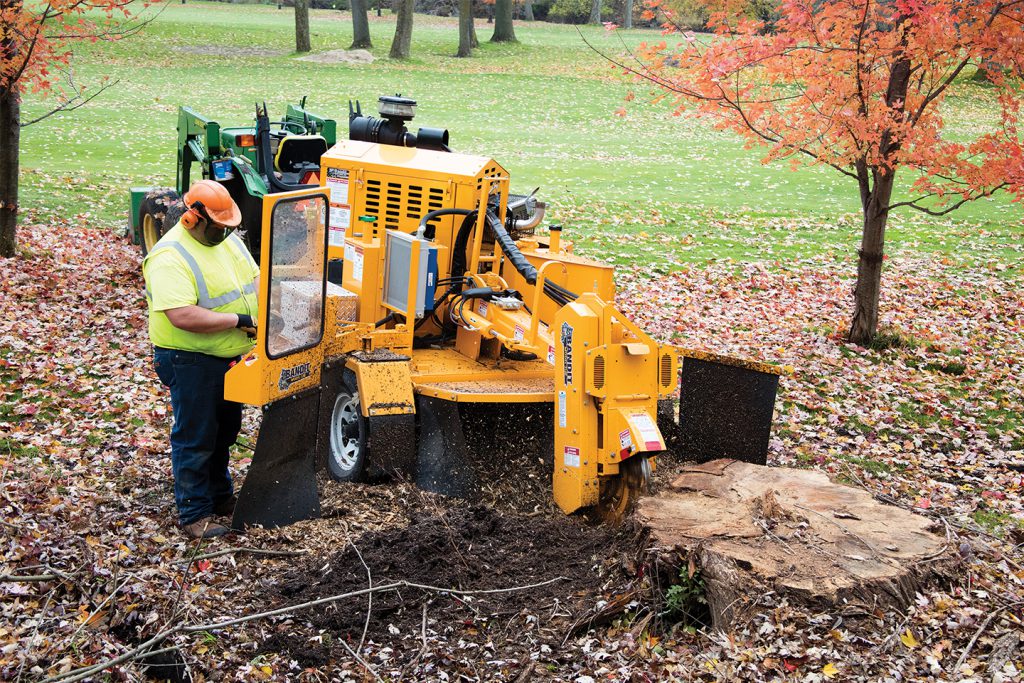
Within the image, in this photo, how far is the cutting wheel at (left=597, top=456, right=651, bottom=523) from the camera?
6070 mm

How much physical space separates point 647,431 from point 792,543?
3.24 feet

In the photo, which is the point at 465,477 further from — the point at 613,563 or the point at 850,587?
the point at 850,587

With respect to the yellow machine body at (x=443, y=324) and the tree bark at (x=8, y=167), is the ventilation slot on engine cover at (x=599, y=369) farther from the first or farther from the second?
the tree bark at (x=8, y=167)

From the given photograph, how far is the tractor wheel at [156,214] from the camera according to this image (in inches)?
471

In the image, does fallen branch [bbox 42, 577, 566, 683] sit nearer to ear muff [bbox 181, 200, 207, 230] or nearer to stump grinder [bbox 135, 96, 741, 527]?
stump grinder [bbox 135, 96, 741, 527]

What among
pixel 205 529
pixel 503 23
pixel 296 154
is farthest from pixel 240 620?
pixel 503 23

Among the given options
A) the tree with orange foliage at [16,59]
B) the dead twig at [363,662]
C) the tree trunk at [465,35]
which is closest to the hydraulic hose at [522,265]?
the dead twig at [363,662]

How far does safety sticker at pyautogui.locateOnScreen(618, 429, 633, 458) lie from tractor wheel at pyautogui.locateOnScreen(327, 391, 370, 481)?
69.6 inches

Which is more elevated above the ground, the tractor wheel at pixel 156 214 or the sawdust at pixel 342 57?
the sawdust at pixel 342 57

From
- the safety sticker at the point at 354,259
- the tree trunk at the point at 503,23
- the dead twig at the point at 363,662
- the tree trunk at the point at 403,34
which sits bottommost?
the dead twig at the point at 363,662

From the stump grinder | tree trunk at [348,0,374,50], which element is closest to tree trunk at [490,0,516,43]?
tree trunk at [348,0,374,50]

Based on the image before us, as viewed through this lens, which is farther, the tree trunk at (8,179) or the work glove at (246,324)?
the tree trunk at (8,179)

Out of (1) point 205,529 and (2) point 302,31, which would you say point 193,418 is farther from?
(2) point 302,31

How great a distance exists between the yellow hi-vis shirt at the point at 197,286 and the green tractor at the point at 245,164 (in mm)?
4299
